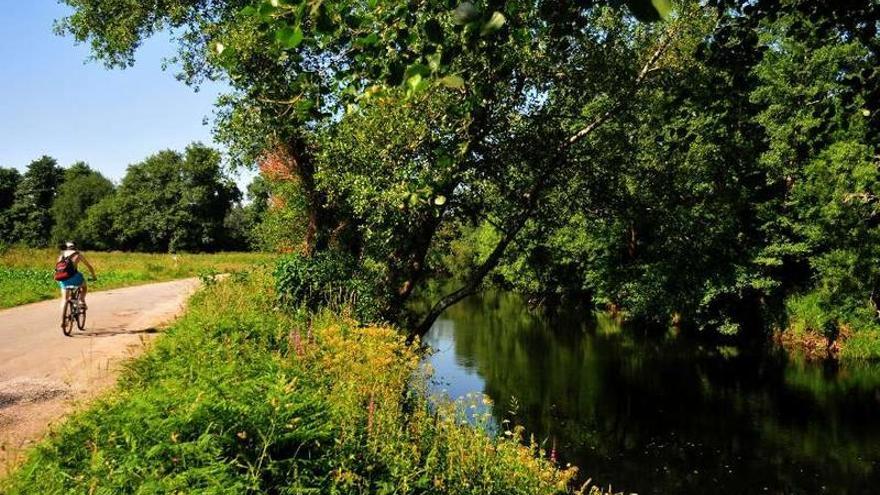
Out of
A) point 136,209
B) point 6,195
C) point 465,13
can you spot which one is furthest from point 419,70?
point 6,195

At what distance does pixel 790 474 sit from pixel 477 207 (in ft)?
31.9

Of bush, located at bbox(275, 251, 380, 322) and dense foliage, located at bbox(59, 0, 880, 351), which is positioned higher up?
dense foliage, located at bbox(59, 0, 880, 351)

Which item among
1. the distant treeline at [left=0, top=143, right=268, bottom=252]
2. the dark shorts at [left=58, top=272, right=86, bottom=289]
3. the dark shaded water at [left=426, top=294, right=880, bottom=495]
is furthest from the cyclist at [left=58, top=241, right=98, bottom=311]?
the distant treeline at [left=0, top=143, right=268, bottom=252]

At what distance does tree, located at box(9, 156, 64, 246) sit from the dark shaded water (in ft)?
271

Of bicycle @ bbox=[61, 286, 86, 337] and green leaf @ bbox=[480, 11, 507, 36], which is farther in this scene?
bicycle @ bbox=[61, 286, 86, 337]

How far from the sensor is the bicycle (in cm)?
1212

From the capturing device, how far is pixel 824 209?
2727 centimetres

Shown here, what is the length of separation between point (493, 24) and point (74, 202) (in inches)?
4146

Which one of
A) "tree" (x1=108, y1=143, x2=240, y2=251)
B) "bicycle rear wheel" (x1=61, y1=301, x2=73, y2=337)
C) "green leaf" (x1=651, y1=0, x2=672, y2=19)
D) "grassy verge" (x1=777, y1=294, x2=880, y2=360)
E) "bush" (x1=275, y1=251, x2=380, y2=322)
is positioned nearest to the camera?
"green leaf" (x1=651, y1=0, x2=672, y2=19)

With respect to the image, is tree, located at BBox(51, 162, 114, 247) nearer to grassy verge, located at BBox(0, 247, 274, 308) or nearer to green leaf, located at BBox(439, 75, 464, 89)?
grassy verge, located at BBox(0, 247, 274, 308)

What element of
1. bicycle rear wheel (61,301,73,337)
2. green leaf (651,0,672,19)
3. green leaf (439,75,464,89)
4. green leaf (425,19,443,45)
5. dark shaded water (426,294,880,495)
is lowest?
dark shaded water (426,294,880,495)

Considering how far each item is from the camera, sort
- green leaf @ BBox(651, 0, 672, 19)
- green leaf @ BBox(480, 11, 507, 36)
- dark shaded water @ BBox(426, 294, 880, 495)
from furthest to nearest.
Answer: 1. dark shaded water @ BBox(426, 294, 880, 495)
2. green leaf @ BBox(480, 11, 507, 36)
3. green leaf @ BBox(651, 0, 672, 19)

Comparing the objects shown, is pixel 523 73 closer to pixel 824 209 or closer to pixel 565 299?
pixel 824 209

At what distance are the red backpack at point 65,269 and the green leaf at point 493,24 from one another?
13.4 metres
